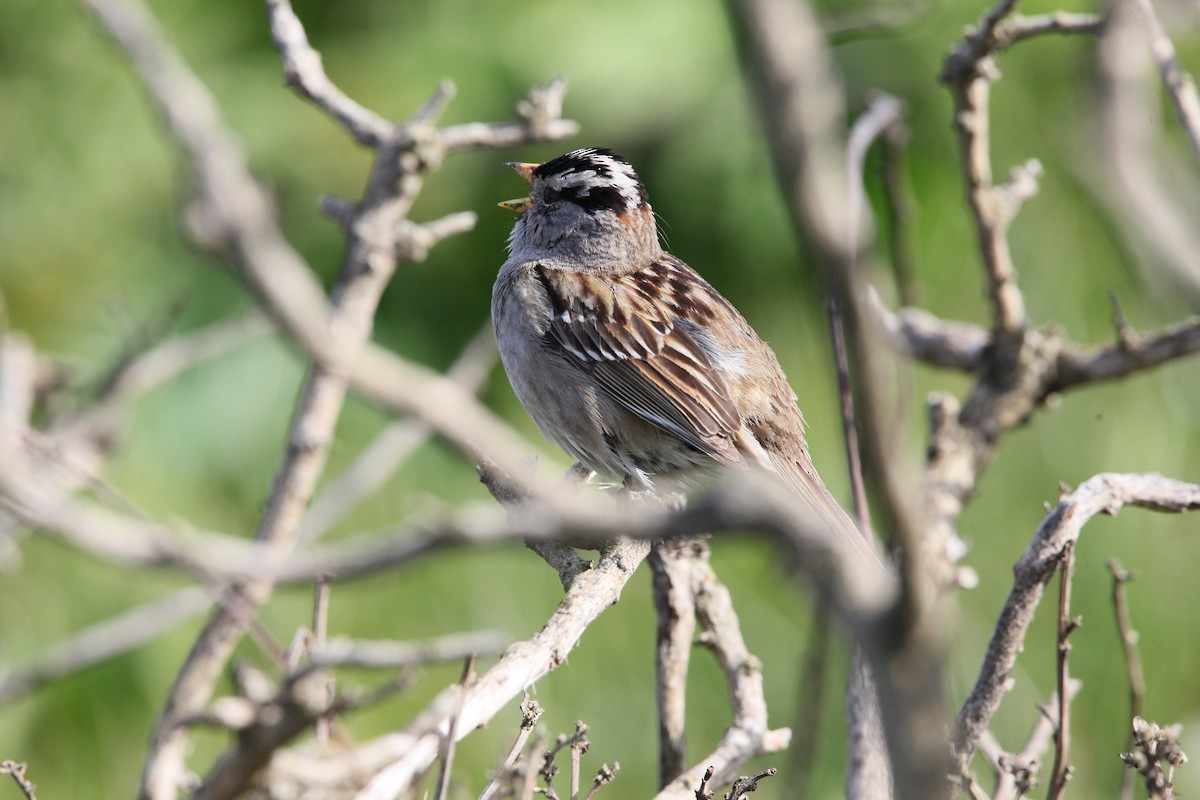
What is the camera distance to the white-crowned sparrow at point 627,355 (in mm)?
2777

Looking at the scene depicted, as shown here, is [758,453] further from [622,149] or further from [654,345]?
[622,149]

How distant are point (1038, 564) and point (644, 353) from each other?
1.21 meters

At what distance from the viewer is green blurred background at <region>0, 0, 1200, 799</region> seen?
3717mm

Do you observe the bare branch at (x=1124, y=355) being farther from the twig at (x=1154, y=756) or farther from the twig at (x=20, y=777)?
the twig at (x=20, y=777)

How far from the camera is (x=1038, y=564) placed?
1.88m

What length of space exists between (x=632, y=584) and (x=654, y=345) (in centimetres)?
110

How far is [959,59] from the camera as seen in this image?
259cm

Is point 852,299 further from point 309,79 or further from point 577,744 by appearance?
point 309,79

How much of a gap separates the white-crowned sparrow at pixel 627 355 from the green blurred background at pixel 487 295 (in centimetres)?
68

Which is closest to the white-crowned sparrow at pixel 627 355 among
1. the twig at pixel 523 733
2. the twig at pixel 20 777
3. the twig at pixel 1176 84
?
the twig at pixel 1176 84

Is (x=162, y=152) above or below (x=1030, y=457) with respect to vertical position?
above

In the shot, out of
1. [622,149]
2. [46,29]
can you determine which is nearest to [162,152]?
[46,29]

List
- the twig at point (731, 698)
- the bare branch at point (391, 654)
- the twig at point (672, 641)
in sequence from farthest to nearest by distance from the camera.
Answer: the twig at point (672, 641) → the twig at point (731, 698) → the bare branch at point (391, 654)

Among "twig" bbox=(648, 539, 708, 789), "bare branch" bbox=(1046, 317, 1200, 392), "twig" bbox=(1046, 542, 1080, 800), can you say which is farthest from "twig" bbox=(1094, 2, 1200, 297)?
"bare branch" bbox=(1046, 317, 1200, 392)
